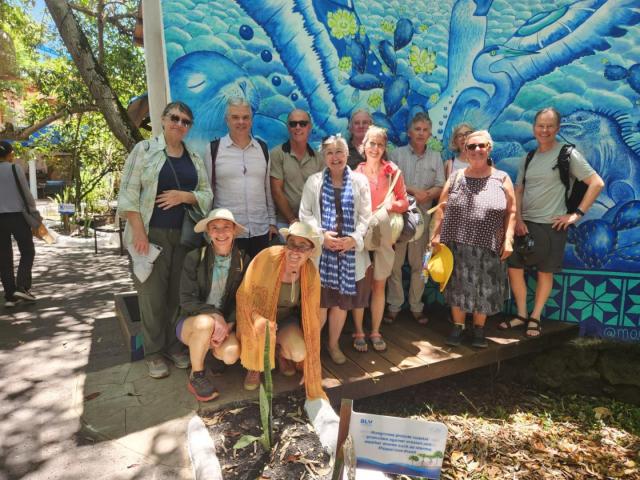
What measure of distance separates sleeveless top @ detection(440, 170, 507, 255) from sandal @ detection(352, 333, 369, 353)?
122cm

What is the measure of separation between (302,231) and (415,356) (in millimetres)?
1654

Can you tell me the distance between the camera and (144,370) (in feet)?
12.2

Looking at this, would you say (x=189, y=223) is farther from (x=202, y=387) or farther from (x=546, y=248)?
(x=546, y=248)

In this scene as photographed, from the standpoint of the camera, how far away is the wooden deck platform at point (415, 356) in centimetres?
347

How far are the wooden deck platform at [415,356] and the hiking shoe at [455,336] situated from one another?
0.04 metres

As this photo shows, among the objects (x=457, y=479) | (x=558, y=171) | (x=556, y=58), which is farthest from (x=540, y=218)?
(x=457, y=479)

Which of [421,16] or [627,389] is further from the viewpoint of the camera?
[421,16]

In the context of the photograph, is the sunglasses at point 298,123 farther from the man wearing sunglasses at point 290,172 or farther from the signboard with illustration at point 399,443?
the signboard with illustration at point 399,443

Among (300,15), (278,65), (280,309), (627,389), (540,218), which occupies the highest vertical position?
(300,15)

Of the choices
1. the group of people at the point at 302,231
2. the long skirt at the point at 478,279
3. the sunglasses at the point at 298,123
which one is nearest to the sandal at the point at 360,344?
the group of people at the point at 302,231

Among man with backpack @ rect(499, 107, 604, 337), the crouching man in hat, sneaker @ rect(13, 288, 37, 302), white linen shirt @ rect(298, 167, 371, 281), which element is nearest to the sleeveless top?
man with backpack @ rect(499, 107, 604, 337)

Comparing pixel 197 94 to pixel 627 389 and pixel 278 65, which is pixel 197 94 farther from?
pixel 627 389

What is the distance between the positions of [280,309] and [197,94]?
2276 millimetres

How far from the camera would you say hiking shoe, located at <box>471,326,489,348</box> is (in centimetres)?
404
